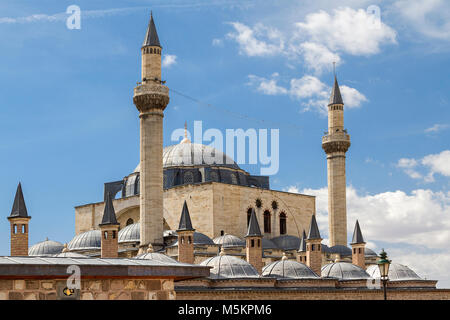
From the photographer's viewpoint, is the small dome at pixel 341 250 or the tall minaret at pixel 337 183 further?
the tall minaret at pixel 337 183

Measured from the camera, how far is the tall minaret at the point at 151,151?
3497cm

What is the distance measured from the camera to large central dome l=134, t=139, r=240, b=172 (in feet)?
143

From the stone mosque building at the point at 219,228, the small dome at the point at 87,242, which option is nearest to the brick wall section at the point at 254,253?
the stone mosque building at the point at 219,228

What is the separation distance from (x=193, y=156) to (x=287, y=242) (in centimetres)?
802

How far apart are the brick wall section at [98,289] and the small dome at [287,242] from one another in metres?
32.0

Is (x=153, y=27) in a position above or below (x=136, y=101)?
above

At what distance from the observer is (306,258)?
115ft

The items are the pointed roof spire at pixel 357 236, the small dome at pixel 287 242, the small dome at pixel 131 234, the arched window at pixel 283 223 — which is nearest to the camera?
the pointed roof spire at pixel 357 236

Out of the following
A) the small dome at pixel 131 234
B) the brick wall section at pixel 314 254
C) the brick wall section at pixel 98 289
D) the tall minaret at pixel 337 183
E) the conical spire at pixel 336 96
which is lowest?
the brick wall section at pixel 98 289

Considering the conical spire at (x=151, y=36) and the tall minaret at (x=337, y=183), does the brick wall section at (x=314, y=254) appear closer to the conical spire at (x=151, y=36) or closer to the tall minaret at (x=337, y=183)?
the tall minaret at (x=337, y=183)

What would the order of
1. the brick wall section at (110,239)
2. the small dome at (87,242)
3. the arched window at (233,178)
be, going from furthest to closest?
the arched window at (233,178) → the small dome at (87,242) → the brick wall section at (110,239)
